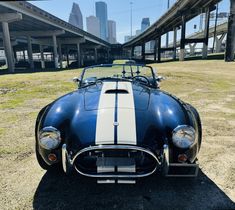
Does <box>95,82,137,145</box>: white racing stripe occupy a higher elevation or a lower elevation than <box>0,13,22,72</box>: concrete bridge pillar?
lower

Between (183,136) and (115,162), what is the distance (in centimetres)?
79

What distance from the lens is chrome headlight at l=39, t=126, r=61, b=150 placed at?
2.48m

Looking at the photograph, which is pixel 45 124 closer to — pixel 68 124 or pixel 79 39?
pixel 68 124

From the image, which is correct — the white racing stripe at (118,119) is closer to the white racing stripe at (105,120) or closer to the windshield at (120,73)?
the white racing stripe at (105,120)

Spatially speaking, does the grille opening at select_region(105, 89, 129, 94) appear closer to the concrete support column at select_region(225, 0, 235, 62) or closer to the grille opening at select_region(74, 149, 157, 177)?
the grille opening at select_region(74, 149, 157, 177)

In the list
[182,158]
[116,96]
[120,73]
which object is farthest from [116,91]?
[182,158]

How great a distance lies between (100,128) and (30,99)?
21.0 feet

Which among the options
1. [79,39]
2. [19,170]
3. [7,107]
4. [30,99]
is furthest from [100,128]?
[79,39]

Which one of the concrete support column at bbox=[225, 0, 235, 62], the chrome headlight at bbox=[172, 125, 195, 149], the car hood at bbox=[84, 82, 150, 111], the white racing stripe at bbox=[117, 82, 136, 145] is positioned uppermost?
the concrete support column at bbox=[225, 0, 235, 62]

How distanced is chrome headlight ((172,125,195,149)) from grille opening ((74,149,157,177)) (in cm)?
33

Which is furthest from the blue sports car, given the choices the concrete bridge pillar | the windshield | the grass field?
the concrete bridge pillar

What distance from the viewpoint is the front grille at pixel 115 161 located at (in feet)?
7.43

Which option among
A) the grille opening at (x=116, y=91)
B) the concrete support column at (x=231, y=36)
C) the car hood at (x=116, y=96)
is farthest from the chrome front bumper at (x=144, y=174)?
the concrete support column at (x=231, y=36)

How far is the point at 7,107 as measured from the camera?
6941mm
